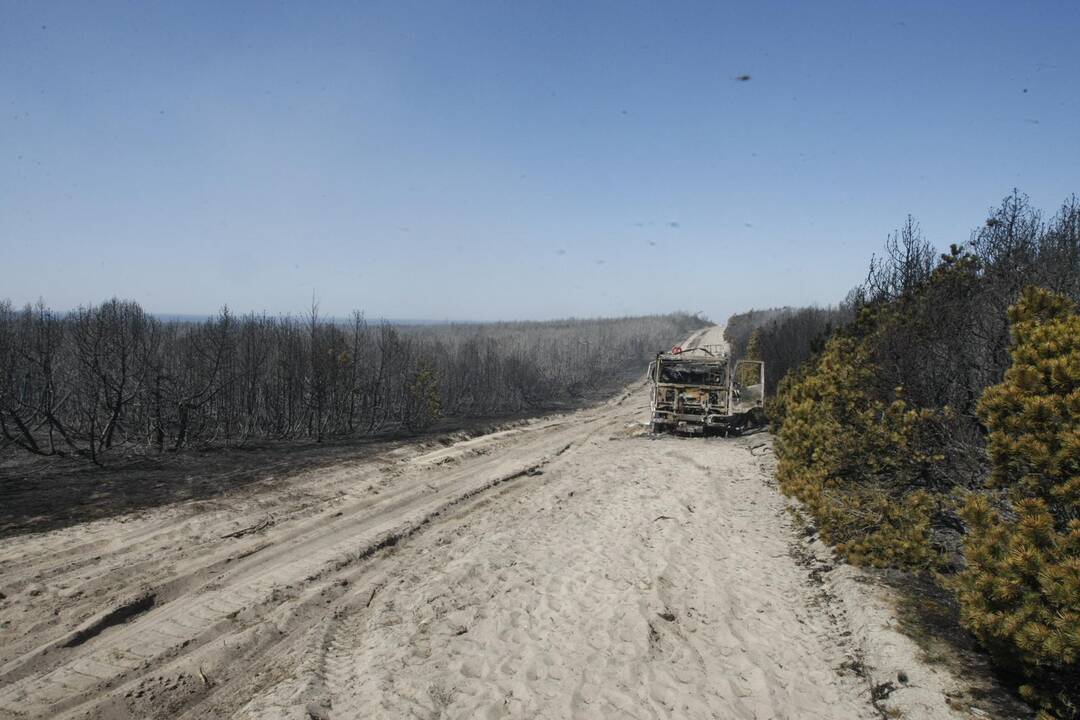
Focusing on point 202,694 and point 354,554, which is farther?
point 354,554

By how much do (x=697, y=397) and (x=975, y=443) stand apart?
981 centimetres

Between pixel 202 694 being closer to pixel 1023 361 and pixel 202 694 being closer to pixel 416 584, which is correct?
pixel 416 584

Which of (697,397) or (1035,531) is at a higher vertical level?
(1035,531)

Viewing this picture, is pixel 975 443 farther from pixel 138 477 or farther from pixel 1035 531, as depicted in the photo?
pixel 138 477

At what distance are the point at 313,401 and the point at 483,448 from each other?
7.67 metres

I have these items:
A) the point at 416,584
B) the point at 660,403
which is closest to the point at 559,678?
the point at 416,584

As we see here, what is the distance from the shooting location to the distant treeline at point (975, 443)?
4.12m

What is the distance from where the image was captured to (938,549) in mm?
7895

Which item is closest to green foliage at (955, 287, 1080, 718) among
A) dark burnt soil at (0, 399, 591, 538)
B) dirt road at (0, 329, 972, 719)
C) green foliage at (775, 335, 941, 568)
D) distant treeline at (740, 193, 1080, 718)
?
distant treeline at (740, 193, 1080, 718)

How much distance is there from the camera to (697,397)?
18172 mm

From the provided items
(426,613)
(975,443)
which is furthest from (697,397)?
(426,613)

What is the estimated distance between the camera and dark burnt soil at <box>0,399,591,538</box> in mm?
9430

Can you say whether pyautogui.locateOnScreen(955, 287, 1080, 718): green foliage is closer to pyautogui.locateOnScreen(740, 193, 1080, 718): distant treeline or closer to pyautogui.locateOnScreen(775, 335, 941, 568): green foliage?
pyautogui.locateOnScreen(740, 193, 1080, 718): distant treeline

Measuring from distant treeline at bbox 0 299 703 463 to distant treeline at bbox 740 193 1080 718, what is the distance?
15631 mm
